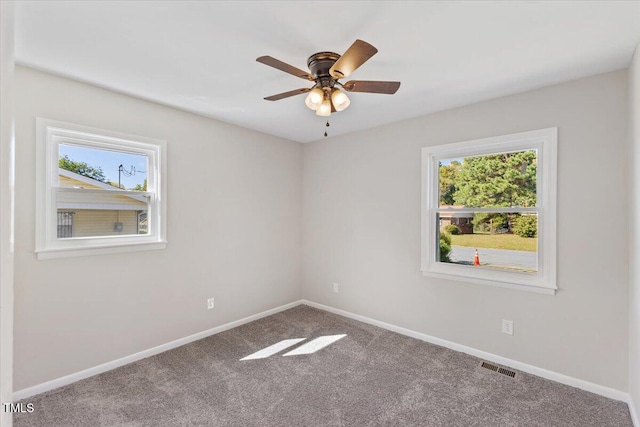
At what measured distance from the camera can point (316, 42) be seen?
186 cm

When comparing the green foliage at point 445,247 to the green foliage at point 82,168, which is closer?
the green foliage at point 82,168

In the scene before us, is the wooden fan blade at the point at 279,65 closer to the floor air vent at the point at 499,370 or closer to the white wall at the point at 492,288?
the white wall at the point at 492,288

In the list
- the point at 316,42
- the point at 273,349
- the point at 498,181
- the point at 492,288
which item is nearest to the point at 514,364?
the point at 492,288

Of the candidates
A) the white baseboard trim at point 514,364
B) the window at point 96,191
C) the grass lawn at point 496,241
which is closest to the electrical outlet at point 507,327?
the white baseboard trim at point 514,364

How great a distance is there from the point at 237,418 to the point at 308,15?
99.9 inches

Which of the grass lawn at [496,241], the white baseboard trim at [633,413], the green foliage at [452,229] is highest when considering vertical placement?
the green foliage at [452,229]

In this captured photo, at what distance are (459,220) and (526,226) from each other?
58cm

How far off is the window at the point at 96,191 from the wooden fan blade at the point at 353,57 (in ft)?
6.64

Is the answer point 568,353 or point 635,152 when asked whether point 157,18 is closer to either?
point 635,152

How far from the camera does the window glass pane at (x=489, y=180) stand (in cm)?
270

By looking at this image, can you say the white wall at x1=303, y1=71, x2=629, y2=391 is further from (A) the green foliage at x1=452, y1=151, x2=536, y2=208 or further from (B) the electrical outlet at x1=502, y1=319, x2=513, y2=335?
(A) the green foliage at x1=452, y1=151, x2=536, y2=208

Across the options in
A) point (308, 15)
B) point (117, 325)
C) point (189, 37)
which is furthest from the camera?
point (117, 325)

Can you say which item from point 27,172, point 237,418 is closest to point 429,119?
point 237,418

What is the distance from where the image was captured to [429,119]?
319 cm
